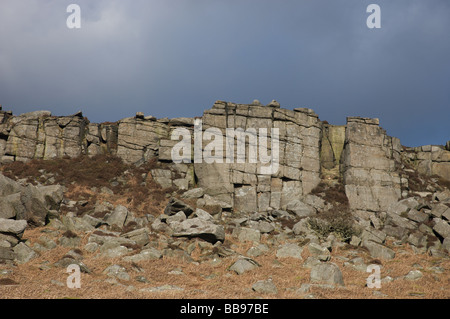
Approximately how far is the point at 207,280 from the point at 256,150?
2246cm

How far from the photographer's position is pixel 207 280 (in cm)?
1994

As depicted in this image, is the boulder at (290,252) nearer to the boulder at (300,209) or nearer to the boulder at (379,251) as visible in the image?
the boulder at (379,251)

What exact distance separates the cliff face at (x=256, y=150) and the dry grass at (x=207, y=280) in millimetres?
13647

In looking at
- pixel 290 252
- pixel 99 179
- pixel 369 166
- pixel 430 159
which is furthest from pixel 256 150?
pixel 430 159

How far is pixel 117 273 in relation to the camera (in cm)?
1911

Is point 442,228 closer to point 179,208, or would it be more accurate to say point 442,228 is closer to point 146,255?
point 179,208

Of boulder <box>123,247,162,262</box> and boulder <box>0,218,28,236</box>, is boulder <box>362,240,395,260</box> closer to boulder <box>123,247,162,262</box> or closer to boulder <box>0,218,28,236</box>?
boulder <box>123,247,162,262</box>

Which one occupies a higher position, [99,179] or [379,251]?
[99,179]

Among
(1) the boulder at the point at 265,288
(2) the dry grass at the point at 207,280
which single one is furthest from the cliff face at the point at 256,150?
(1) the boulder at the point at 265,288

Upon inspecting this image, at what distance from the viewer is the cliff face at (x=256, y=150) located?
1533 inches

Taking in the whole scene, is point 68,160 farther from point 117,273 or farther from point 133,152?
point 117,273

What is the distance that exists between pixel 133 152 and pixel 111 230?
19.0 metres
